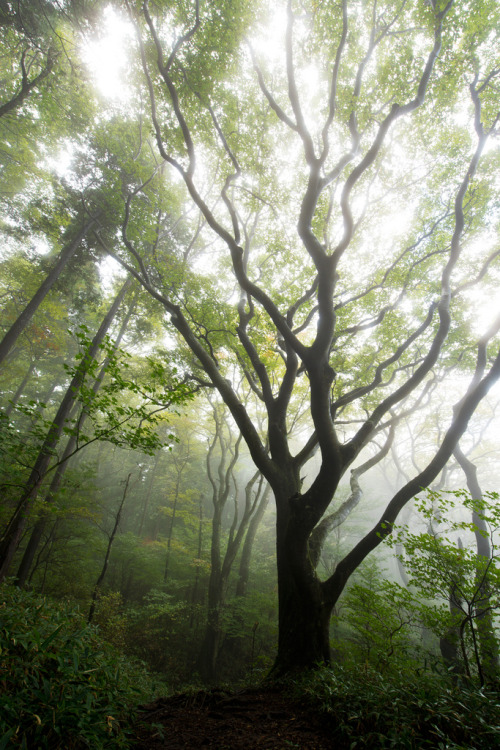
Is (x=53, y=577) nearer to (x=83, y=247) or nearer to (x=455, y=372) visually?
(x=83, y=247)

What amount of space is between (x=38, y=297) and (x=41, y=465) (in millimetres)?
5407

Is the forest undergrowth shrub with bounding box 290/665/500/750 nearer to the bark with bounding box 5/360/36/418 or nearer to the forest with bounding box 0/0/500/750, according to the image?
the forest with bounding box 0/0/500/750

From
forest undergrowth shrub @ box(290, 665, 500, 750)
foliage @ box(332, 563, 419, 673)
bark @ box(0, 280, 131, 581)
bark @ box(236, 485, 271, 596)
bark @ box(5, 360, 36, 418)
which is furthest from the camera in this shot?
bark @ box(5, 360, 36, 418)

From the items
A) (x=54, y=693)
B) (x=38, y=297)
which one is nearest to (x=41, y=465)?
(x=38, y=297)

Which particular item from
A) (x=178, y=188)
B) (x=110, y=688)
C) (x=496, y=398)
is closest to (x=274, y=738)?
(x=110, y=688)

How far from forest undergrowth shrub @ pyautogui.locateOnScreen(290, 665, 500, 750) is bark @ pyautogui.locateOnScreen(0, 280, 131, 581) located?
141 inches

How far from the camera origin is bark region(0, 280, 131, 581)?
343cm

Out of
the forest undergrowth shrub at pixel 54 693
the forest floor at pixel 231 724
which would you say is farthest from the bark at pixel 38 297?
the forest floor at pixel 231 724

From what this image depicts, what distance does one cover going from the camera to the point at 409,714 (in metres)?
2.30

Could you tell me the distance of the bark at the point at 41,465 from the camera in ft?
11.2

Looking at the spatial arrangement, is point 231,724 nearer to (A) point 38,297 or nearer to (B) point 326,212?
(B) point 326,212

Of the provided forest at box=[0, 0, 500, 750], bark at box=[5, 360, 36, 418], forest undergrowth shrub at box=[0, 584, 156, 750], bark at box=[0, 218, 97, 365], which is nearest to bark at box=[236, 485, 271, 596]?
forest at box=[0, 0, 500, 750]

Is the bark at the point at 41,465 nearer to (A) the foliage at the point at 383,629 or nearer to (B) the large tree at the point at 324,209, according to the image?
(B) the large tree at the point at 324,209

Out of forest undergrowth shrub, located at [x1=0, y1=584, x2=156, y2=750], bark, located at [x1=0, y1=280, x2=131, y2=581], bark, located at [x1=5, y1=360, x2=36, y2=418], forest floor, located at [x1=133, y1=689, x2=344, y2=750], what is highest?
bark, located at [x1=5, y1=360, x2=36, y2=418]
